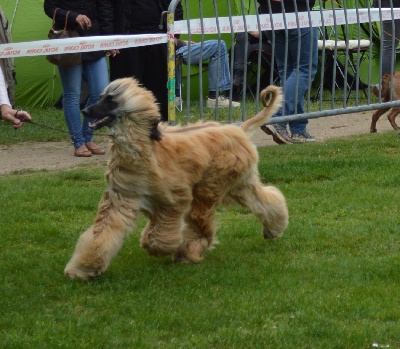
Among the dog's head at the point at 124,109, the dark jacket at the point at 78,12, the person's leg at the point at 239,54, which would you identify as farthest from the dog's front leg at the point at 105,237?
the person's leg at the point at 239,54

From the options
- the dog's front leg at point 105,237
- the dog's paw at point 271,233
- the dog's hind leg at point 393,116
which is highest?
the dog's front leg at point 105,237

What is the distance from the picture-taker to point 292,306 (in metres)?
5.18

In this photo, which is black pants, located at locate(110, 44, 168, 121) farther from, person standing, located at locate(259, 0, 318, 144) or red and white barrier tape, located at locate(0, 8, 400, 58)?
red and white barrier tape, located at locate(0, 8, 400, 58)

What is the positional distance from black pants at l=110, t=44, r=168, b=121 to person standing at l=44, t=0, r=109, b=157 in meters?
0.50

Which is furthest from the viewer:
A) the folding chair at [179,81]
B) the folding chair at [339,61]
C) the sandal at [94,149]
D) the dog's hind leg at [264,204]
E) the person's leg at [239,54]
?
the person's leg at [239,54]

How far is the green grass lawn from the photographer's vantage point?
189 inches

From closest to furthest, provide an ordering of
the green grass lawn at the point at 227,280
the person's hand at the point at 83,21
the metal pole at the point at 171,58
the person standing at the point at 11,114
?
1. the green grass lawn at the point at 227,280
2. the person standing at the point at 11,114
3. the metal pole at the point at 171,58
4. the person's hand at the point at 83,21

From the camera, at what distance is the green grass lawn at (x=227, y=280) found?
4789mm

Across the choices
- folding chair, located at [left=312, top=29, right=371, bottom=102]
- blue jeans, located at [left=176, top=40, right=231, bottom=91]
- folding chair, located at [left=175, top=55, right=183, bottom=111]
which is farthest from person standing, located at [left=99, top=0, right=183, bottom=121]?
folding chair, located at [left=312, top=29, right=371, bottom=102]

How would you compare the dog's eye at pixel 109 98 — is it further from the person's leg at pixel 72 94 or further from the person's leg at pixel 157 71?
the person's leg at pixel 157 71

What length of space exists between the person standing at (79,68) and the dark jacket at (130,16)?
0.40 feet

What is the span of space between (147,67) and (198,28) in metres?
1.66

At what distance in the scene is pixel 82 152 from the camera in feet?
33.7

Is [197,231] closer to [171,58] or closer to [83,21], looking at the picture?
[171,58]
